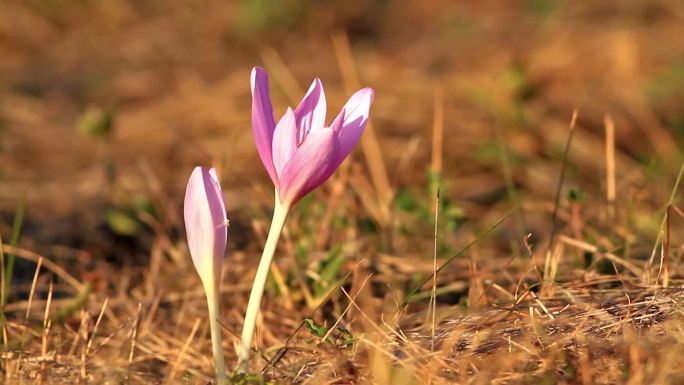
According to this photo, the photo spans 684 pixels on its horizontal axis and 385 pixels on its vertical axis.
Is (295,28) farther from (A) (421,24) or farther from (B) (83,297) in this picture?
(B) (83,297)

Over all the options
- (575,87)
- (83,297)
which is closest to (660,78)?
(575,87)

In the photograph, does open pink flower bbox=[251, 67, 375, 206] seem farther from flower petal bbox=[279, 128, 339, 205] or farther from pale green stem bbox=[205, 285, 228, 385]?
pale green stem bbox=[205, 285, 228, 385]

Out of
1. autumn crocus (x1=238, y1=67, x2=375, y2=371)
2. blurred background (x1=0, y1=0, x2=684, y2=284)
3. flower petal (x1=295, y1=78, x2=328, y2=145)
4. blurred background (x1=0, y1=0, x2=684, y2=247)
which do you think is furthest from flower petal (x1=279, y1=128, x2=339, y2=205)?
blurred background (x1=0, y1=0, x2=684, y2=247)

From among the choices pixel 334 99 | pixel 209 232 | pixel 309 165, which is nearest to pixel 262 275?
pixel 209 232

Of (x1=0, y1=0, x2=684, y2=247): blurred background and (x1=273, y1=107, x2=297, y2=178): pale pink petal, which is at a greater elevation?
(x1=273, y1=107, x2=297, y2=178): pale pink petal

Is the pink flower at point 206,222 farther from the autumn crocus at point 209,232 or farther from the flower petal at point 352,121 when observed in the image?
the flower petal at point 352,121

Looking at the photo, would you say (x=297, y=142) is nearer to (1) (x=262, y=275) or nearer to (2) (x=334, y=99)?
(1) (x=262, y=275)
